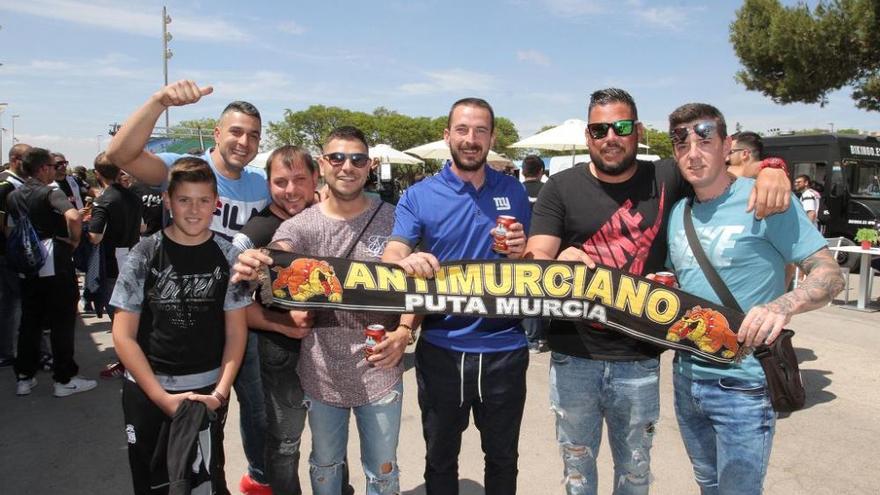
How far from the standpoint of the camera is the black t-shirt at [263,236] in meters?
3.31

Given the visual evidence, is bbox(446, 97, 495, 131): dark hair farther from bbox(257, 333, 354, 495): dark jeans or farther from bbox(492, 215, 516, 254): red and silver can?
bbox(257, 333, 354, 495): dark jeans

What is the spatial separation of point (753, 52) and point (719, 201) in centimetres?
2252

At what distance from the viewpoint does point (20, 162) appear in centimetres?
644

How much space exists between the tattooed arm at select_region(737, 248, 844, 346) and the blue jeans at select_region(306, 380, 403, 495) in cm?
175

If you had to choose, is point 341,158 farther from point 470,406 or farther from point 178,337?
point 470,406

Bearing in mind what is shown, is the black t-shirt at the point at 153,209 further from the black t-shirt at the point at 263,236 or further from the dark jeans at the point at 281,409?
the dark jeans at the point at 281,409

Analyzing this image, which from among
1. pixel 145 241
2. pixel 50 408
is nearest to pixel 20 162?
pixel 50 408

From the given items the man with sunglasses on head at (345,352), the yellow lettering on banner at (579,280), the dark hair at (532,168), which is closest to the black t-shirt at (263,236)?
the man with sunglasses on head at (345,352)

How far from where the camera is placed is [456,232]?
125 inches

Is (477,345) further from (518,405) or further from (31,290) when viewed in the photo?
(31,290)

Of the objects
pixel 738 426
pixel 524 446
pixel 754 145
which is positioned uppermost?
pixel 754 145

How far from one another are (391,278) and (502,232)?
0.64 metres

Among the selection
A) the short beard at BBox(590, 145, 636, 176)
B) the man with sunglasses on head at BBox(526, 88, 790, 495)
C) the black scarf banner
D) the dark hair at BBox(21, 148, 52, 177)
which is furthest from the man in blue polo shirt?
the dark hair at BBox(21, 148, 52, 177)

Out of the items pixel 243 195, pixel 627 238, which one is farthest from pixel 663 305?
pixel 243 195
